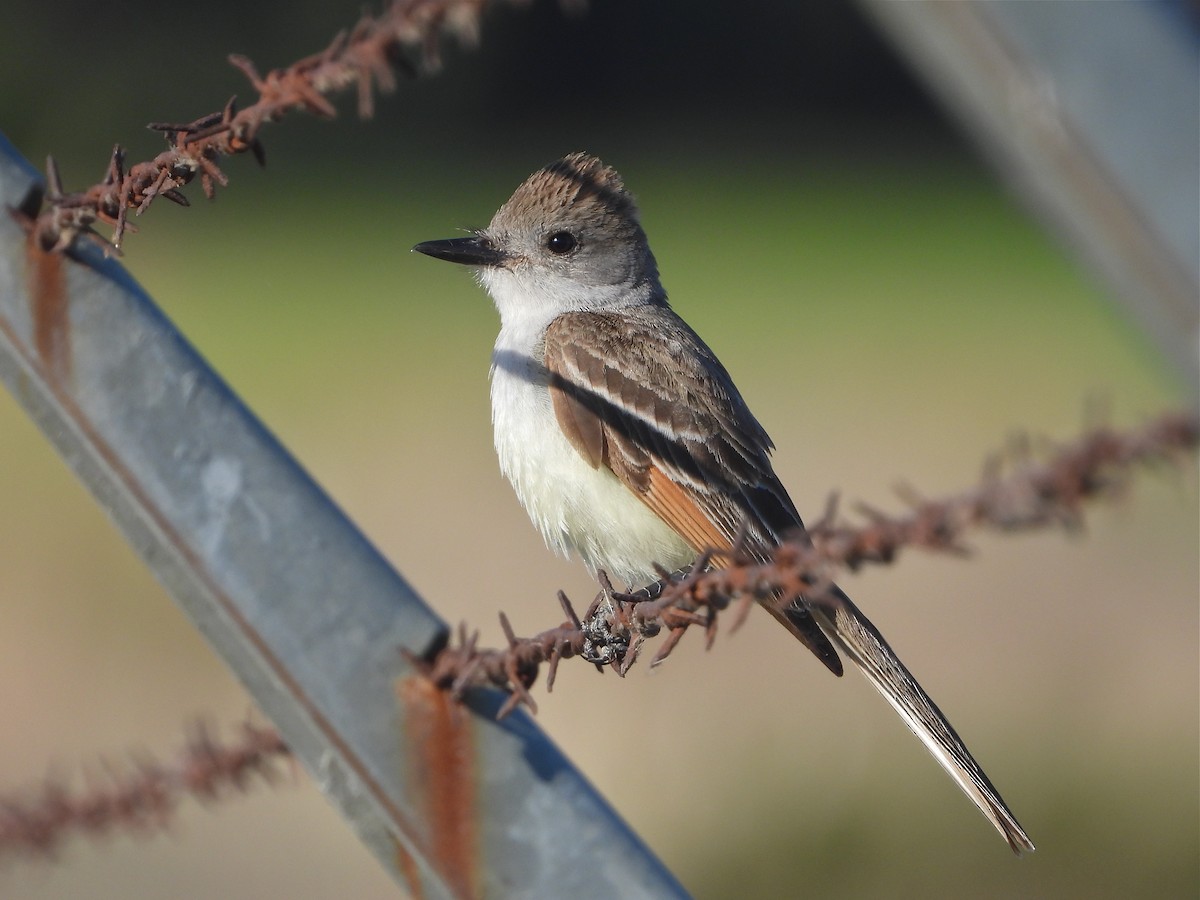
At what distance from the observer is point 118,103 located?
1783 cm

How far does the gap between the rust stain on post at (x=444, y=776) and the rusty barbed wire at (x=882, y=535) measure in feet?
0.09

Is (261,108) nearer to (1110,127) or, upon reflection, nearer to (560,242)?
(1110,127)

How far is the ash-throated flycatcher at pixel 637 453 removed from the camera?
11.1 ft

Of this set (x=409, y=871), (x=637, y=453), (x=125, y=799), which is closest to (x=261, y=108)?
(x=409, y=871)

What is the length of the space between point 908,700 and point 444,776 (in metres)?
1.78

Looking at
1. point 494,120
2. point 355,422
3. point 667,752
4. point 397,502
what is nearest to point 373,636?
point 667,752

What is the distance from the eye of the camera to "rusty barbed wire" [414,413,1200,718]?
1.08 metres

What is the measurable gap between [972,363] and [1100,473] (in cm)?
1360

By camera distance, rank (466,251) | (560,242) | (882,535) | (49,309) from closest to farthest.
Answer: (882,535) < (49,309) < (466,251) < (560,242)

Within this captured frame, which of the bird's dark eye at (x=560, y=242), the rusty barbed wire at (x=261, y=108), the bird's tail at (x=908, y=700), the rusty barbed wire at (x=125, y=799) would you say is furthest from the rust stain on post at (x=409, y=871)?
the bird's dark eye at (x=560, y=242)

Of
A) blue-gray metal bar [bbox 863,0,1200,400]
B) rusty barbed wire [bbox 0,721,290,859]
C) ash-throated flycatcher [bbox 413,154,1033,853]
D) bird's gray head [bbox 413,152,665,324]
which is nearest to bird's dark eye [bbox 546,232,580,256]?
bird's gray head [bbox 413,152,665,324]

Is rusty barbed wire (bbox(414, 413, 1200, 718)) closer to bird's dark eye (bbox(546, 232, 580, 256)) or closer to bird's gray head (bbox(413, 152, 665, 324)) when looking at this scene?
bird's gray head (bbox(413, 152, 665, 324))

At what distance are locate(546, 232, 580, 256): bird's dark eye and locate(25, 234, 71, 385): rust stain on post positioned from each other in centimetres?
242

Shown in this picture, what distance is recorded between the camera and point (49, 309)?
1.86 m
